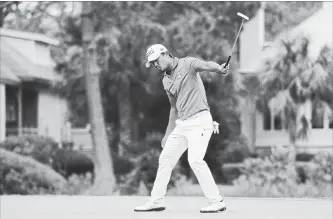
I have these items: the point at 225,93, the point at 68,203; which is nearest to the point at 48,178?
the point at 68,203

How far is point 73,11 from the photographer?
79.1ft

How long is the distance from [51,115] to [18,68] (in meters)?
4.06

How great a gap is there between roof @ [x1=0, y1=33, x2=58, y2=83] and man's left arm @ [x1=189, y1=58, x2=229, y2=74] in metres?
23.1

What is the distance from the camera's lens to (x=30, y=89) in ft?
119

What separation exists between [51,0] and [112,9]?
5.99 ft

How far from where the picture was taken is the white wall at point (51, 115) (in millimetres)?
36844

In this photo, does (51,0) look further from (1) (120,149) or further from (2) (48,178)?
(1) (120,149)

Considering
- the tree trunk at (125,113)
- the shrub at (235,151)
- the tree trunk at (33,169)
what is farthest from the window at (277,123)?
the tree trunk at (33,169)

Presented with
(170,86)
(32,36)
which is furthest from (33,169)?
(32,36)

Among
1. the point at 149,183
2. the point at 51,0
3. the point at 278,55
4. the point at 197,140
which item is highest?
the point at 51,0

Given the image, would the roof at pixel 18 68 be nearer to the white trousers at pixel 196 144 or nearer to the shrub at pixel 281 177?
the shrub at pixel 281 177

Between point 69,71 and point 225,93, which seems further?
point 69,71

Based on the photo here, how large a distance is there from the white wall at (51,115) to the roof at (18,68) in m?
1.06

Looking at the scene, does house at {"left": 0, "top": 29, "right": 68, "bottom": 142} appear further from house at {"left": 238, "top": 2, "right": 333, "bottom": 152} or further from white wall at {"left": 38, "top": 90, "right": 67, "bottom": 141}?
house at {"left": 238, "top": 2, "right": 333, "bottom": 152}
